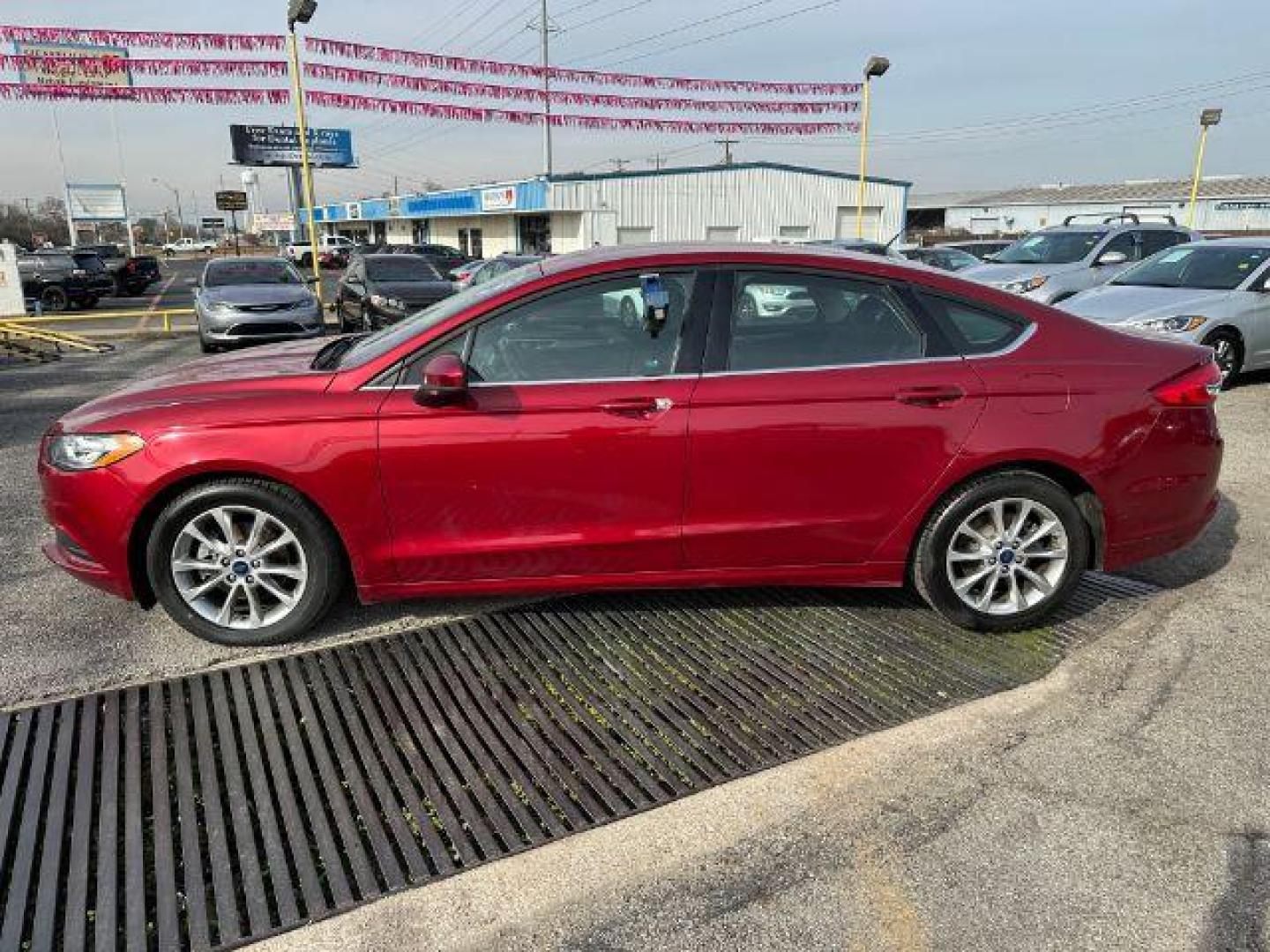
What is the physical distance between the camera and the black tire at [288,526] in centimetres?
343

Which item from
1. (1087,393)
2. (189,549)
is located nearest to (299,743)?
(189,549)

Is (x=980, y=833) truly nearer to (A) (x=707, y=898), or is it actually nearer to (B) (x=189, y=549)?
(A) (x=707, y=898)

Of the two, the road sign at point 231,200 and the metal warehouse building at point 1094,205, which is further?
the metal warehouse building at point 1094,205

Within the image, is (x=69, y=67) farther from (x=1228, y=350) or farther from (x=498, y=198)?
(x=1228, y=350)

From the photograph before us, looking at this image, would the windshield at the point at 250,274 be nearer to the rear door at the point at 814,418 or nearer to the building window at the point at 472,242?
the rear door at the point at 814,418

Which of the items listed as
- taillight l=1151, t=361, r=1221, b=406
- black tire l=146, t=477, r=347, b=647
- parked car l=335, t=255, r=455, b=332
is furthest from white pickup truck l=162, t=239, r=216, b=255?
taillight l=1151, t=361, r=1221, b=406

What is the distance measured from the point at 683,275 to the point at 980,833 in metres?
2.26

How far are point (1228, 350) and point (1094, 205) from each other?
63069 millimetres

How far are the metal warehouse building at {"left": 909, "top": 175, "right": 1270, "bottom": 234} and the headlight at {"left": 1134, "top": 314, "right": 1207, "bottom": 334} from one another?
44.1 meters

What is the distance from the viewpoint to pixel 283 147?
56656 millimetres

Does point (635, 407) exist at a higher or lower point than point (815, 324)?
lower

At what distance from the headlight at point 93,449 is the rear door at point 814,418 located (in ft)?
7.24

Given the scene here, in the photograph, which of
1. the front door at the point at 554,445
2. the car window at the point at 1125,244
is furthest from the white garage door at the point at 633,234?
the front door at the point at 554,445

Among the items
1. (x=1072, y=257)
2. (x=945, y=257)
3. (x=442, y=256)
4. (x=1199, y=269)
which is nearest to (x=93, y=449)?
(x=1199, y=269)
